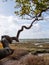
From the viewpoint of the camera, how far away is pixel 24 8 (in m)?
15.9

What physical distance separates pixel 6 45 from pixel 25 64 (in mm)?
2520

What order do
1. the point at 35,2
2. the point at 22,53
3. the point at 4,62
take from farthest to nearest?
1. the point at 35,2
2. the point at 22,53
3. the point at 4,62

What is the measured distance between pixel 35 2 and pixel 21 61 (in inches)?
439

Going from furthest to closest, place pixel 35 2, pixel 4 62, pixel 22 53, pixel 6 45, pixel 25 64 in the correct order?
1. pixel 35 2
2. pixel 6 45
3. pixel 22 53
4. pixel 4 62
5. pixel 25 64

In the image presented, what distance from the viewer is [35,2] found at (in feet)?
51.3

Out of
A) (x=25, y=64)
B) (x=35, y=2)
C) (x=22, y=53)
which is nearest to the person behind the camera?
(x=25, y=64)

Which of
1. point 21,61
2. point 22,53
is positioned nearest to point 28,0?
point 22,53

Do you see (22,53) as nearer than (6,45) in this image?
Yes

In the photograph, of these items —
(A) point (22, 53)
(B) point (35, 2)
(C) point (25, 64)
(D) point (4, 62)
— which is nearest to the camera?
(C) point (25, 64)

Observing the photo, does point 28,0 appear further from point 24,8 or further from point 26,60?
point 26,60

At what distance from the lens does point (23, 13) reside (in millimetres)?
15891

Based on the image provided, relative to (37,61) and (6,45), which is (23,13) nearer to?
(6,45)

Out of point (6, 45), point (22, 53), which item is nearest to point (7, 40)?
point (6, 45)

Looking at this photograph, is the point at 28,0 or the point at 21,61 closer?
the point at 21,61
